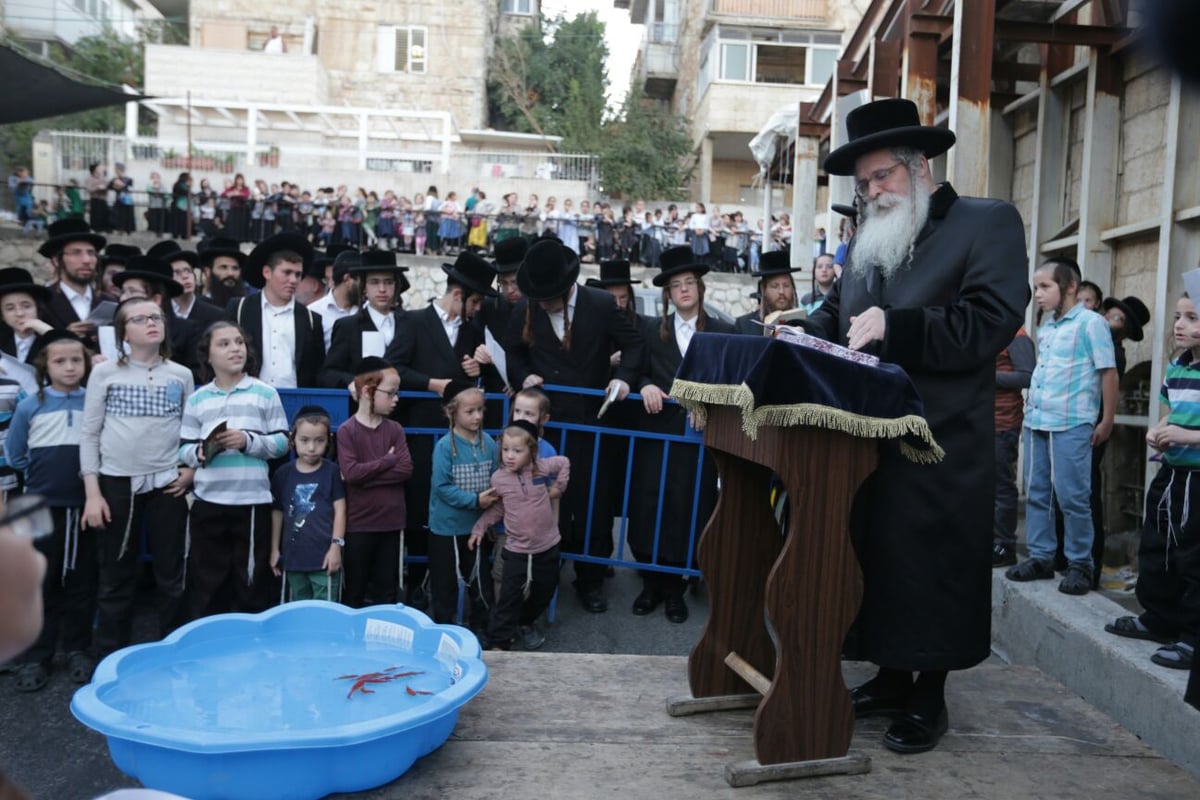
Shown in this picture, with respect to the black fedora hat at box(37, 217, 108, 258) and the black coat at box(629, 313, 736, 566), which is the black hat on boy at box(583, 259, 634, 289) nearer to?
the black coat at box(629, 313, 736, 566)

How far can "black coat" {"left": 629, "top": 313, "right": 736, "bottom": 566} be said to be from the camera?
5980 mm

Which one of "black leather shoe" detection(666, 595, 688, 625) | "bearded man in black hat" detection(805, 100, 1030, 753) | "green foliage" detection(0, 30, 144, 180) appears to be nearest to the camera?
"bearded man in black hat" detection(805, 100, 1030, 753)

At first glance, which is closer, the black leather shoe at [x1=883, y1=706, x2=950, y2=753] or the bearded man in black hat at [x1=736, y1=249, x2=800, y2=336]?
the black leather shoe at [x1=883, y1=706, x2=950, y2=753]

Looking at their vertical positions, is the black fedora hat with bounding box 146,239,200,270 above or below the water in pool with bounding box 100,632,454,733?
above

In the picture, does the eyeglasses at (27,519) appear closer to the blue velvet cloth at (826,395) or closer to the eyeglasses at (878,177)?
the blue velvet cloth at (826,395)

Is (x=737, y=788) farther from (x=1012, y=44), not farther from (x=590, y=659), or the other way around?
(x=1012, y=44)

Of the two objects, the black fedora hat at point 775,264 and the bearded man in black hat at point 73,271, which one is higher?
the black fedora hat at point 775,264

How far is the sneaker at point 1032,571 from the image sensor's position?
5398mm

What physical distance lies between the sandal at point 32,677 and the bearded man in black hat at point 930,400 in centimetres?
368

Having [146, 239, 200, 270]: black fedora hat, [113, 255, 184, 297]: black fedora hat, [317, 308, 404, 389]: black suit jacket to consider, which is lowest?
[317, 308, 404, 389]: black suit jacket

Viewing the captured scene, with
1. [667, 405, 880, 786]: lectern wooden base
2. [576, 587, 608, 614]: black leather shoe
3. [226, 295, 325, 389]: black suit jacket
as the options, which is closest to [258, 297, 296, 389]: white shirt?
[226, 295, 325, 389]: black suit jacket

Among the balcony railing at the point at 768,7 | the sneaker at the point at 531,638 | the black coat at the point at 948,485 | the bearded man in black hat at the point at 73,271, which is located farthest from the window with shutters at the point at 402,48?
the black coat at the point at 948,485

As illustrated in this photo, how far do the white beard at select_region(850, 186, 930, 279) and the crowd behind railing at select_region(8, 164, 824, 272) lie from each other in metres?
20.1

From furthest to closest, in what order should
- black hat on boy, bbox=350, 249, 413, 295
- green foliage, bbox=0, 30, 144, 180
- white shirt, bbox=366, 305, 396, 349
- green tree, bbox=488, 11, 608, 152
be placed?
green tree, bbox=488, 11, 608, 152 < green foliage, bbox=0, 30, 144, 180 < black hat on boy, bbox=350, 249, 413, 295 < white shirt, bbox=366, 305, 396, 349
